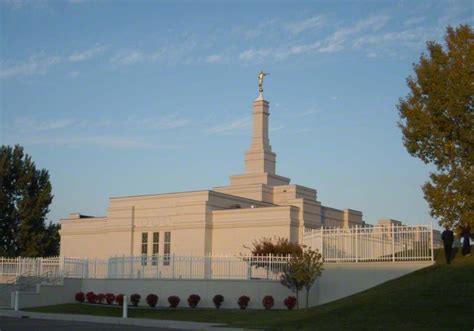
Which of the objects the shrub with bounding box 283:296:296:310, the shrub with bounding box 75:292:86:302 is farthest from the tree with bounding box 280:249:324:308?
the shrub with bounding box 75:292:86:302

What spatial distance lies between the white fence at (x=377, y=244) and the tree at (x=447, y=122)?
1.37m

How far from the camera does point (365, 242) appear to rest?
31922mm

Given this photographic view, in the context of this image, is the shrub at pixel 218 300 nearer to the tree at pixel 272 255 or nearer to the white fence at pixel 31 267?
the tree at pixel 272 255

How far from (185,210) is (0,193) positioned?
1726 centimetres

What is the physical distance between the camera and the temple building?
4944 centimetres

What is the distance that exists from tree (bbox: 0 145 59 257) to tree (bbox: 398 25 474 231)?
3820 centimetres

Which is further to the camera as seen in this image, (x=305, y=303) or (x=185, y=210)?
(x=185, y=210)

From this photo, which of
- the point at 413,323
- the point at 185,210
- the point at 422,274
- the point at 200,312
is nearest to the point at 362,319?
the point at 413,323

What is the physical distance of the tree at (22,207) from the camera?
194 feet

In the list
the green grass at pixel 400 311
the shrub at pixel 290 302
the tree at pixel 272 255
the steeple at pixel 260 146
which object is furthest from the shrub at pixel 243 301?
the steeple at pixel 260 146

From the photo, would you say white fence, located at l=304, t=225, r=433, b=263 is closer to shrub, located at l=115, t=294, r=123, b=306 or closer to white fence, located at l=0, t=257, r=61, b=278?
shrub, located at l=115, t=294, r=123, b=306

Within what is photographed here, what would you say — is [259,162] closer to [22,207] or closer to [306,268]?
[22,207]

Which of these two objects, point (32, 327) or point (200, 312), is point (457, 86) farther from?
point (32, 327)

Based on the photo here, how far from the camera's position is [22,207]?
59.7m
